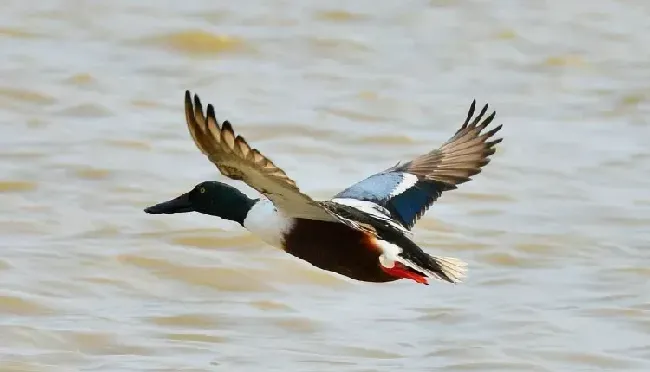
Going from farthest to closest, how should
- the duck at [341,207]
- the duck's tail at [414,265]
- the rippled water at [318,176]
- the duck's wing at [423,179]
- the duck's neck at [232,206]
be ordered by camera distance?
the rippled water at [318,176], the duck's wing at [423,179], the duck's neck at [232,206], the duck's tail at [414,265], the duck at [341,207]

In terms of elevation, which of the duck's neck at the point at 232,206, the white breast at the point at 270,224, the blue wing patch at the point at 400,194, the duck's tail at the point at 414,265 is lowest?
the duck's tail at the point at 414,265

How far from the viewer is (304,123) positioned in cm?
1080

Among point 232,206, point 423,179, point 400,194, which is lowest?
point 232,206

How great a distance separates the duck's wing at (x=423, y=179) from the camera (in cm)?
676

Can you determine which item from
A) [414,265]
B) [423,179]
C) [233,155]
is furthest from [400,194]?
[233,155]

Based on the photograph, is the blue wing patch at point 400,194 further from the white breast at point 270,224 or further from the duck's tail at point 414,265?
the white breast at point 270,224

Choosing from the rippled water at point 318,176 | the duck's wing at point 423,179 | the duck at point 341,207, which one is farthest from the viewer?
the rippled water at point 318,176

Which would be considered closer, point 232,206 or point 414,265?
point 414,265

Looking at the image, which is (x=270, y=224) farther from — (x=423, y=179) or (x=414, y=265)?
(x=423, y=179)

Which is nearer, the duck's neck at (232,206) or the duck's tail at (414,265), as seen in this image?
the duck's tail at (414,265)

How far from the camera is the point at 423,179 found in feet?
23.1

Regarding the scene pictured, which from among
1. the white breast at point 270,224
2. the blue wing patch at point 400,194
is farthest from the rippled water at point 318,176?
the white breast at point 270,224

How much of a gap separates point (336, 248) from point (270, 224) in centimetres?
26

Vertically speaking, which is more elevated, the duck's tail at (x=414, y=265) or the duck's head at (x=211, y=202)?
the duck's head at (x=211, y=202)
